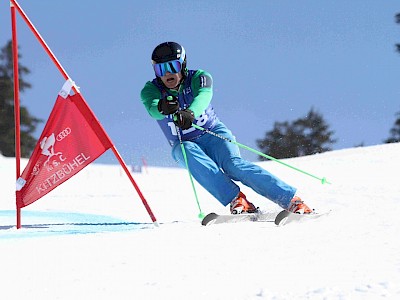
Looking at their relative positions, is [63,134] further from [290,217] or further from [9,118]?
[9,118]

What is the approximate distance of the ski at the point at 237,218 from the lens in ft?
13.5

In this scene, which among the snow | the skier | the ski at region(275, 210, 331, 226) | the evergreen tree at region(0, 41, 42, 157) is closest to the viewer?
the snow

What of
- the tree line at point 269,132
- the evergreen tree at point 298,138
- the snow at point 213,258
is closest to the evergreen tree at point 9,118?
the tree line at point 269,132

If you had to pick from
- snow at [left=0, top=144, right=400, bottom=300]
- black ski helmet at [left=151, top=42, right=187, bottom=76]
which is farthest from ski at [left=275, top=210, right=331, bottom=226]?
black ski helmet at [left=151, top=42, right=187, bottom=76]

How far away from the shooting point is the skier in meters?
4.34

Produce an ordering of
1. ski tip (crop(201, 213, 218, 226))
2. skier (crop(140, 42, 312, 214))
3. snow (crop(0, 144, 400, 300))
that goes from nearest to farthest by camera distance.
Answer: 1. snow (crop(0, 144, 400, 300))
2. ski tip (crop(201, 213, 218, 226))
3. skier (crop(140, 42, 312, 214))

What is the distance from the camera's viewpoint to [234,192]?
449cm

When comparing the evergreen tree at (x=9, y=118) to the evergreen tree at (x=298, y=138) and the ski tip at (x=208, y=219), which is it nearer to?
the evergreen tree at (x=298, y=138)

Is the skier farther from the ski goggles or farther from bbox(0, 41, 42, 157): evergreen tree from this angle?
bbox(0, 41, 42, 157): evergreen tree

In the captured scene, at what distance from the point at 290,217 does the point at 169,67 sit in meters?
1.47

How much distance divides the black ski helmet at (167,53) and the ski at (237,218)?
1241mm

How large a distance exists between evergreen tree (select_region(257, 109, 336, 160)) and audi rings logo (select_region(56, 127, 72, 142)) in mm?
31488

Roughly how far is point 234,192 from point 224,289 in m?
2.38

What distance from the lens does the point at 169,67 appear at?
443cm
